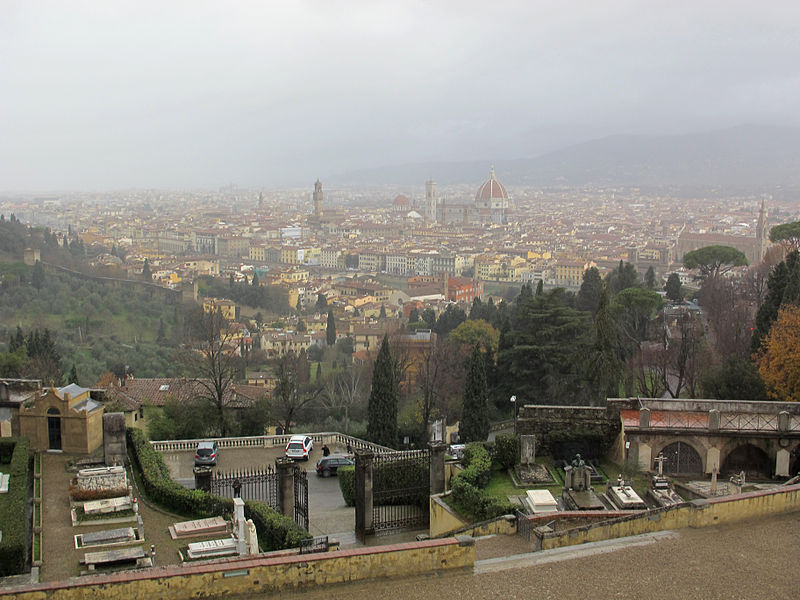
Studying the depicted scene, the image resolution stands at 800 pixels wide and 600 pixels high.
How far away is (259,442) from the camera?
13.3m

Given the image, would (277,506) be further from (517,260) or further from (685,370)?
(517,260)

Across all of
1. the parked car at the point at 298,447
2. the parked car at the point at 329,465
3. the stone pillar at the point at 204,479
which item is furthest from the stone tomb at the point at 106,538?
the parked car at the point at 298,447

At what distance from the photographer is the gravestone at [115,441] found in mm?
9203

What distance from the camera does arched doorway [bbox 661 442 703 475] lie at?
34.4 feet

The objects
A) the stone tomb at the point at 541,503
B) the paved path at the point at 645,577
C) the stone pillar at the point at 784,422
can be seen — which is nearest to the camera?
the paved path at the point at 645,577

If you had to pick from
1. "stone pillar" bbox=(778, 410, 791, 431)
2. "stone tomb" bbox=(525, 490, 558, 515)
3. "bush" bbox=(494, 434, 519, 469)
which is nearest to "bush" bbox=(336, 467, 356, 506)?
"bush" bbox=(494, 434, 519, 469)

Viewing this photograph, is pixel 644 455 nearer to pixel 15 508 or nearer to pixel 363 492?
pixel 363 492

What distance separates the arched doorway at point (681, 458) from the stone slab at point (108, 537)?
21.1ft

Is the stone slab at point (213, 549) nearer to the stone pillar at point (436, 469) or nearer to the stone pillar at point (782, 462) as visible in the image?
the stone pillar at point (436, 469)

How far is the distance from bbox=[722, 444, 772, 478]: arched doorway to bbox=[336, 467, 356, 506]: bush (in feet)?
14.9

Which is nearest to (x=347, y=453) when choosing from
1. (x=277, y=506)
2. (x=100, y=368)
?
(x=277, y=506)

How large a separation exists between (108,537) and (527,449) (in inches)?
207

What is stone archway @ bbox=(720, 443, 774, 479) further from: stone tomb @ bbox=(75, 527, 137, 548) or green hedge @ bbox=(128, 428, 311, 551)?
stone tomb @ bbox=(75, 527, 137, 548)

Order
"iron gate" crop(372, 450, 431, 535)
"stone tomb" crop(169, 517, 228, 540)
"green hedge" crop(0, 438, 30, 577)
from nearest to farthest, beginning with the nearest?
"green hedge" crop(0, 438, 30, 577) < "stone tomb" crop(169, 517, 228, 540) < "iron gate" crop(372, 450, 431, 535)
